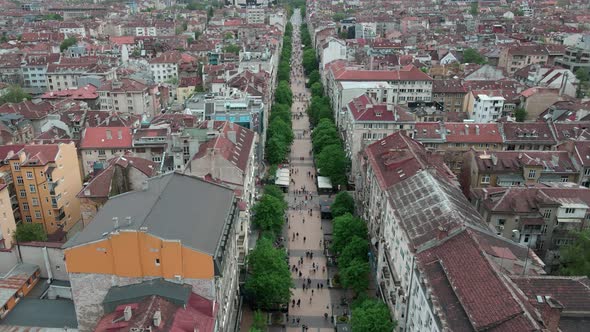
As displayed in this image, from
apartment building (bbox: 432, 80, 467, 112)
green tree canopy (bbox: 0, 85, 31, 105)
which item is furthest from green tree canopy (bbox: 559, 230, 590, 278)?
green tree canopy (bbox: 0, 85, 31, 105)

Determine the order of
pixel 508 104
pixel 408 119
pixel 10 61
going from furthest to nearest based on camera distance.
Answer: pixel 10 61 < pixel 508 104 < pixel 408 119

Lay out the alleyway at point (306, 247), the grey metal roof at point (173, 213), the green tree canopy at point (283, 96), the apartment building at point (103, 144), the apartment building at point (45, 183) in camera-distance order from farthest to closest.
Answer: the green tree canopy at point (283, 96), the apartment building at point (103, 144), the apartment building at point (45, 183), the alleyway at point (306, 247), the grey metal roof at point (173, 213)

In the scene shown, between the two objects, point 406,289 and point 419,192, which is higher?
point 419,192

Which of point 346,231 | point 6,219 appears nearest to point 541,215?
point 346,231

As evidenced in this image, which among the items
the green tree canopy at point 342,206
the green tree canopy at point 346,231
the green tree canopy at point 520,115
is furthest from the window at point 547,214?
the green tree canopy at point 520,115

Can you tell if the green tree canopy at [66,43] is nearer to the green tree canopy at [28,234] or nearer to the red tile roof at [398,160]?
the green tree canopy at [28,234]

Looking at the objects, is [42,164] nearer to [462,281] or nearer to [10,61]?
[462,281]

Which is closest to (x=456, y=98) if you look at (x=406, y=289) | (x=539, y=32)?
(x=406, y=289)
